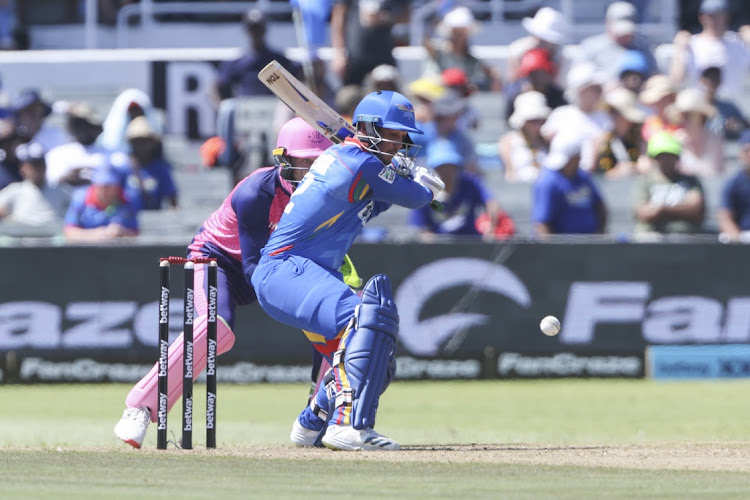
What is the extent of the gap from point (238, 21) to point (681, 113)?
7764 mm

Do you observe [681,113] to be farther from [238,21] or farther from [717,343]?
[238,21]

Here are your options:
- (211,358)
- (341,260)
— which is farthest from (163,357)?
(341,260)

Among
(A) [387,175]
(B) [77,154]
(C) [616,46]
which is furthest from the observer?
(C) [616,46]

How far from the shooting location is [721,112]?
15.8 m

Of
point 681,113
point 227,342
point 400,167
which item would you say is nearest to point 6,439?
point 227,342

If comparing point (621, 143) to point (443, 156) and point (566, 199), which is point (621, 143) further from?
point (443, 156)

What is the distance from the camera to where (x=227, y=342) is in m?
8.17

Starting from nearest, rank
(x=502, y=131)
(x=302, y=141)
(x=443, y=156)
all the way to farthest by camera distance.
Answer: (x=302, y=141) < (x=443, y=156) < (x=502, y=131)

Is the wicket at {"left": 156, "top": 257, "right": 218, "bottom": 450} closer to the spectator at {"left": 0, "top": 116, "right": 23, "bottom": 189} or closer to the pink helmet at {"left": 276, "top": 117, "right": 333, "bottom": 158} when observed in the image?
Result: the pink helmet at {"left": 276, "top": 117, "right": 333, "bottom": 158}

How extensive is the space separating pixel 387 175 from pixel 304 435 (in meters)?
1.68

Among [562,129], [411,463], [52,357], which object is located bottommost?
[52,357]

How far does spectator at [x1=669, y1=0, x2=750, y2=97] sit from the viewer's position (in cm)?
1647

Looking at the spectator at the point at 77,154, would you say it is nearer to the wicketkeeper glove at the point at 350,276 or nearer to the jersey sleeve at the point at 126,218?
the jersey sleeve at the point at 126,218

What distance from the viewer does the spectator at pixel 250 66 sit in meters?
15.6
